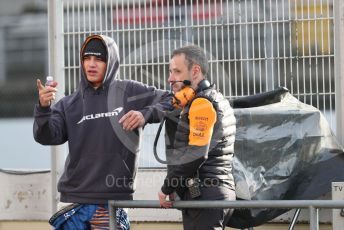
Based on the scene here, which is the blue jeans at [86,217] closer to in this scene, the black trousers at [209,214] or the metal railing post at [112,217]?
the metal railing post at [112,217]

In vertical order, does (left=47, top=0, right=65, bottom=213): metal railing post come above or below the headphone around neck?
above

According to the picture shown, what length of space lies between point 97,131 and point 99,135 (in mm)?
30

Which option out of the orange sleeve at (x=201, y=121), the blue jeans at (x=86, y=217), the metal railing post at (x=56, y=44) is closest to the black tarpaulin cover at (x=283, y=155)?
the blue jeans at (x=86, y=217)

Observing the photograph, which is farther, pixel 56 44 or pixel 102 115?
pixel 56 44

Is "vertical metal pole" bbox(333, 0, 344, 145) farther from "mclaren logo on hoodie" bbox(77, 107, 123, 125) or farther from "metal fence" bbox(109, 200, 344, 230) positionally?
"mclaren logo on hoodie" bbox(77, 107, 123, 125)

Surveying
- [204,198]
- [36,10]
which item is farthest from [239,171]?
[36,10]

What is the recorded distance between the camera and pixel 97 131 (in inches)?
204

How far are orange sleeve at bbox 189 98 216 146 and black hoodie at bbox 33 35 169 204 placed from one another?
0.48 metres

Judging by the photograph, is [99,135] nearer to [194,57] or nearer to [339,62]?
[194,57]

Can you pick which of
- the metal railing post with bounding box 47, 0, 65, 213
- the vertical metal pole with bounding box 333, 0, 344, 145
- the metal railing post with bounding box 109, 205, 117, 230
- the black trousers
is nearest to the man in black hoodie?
the metal railing post with bounding box 109, 205, 117, 230

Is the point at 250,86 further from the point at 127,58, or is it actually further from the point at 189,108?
the point at 189,108

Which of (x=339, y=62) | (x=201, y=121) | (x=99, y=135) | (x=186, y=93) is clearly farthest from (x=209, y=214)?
(x=339, y=62)

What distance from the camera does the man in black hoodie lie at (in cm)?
511

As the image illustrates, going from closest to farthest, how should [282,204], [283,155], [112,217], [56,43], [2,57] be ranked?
[282,204] → [112,217] → [283,155] → [56,43] → [2,57]
